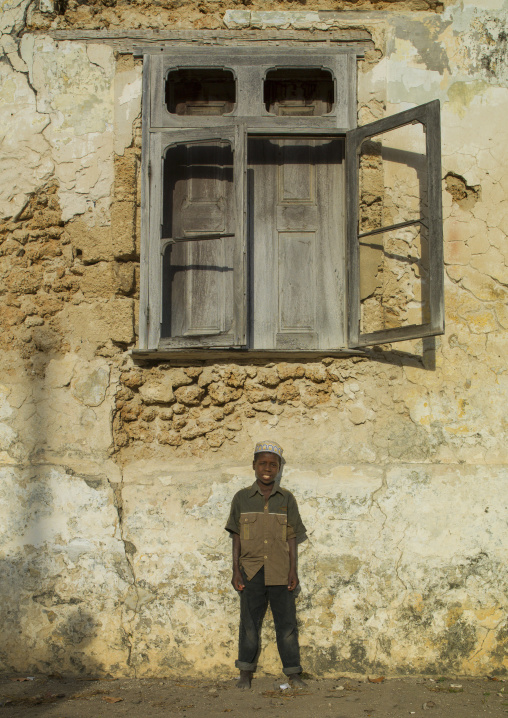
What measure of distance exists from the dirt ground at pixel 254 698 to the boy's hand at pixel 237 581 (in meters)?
0.49

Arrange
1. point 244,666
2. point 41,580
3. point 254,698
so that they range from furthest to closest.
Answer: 1. point 41,580
2. point 244,666
3. point 254,698

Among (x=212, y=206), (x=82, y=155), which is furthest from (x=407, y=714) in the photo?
(x=82, y=155)

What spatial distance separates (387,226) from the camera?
3.97m

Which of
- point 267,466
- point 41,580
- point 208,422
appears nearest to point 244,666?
point 267,466

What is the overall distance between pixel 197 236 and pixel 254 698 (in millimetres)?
2361

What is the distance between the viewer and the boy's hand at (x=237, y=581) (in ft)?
12.2

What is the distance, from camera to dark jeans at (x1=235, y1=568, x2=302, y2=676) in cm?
369

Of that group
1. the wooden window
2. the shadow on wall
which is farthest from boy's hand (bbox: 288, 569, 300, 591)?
the wooden window

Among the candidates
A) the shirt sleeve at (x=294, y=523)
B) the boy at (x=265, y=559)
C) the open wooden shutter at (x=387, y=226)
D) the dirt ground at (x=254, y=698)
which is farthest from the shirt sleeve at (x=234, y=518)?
the open wooden shutter at (x=387, y=226)

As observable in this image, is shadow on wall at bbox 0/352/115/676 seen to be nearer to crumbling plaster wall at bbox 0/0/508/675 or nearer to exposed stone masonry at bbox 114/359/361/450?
crumbling plaster wall at bbox 0/0/508/675

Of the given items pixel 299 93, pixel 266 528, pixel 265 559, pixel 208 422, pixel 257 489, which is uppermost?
pixel 299 93

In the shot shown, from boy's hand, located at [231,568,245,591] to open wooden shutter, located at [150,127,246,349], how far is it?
119 centimetres

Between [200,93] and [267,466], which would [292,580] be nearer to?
[267,466]

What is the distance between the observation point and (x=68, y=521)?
3.94 meters
